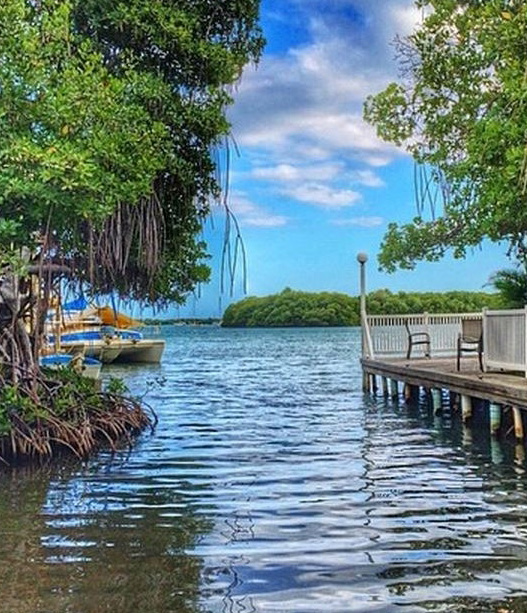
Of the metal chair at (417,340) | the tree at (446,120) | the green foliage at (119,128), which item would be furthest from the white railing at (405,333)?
the green foliage at (119,128)

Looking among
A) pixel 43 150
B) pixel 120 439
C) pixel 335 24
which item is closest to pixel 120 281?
pixel 120 439

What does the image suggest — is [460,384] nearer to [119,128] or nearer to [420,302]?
[119,128]

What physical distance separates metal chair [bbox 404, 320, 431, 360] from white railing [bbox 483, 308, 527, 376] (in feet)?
15.9

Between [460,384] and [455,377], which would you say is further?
[455,377]

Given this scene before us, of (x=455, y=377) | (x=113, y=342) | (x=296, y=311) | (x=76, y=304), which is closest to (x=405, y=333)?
(x=455, y=377)

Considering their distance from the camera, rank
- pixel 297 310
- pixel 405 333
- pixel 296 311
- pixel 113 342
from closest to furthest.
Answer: pixel 405 333, pixel 113 342, pixel 297 310, pixel 296 311

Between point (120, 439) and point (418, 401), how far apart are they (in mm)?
7554

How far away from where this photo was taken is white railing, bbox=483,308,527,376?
11310 mm

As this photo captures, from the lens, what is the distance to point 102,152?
7.89 m

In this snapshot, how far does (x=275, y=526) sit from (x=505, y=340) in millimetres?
7112

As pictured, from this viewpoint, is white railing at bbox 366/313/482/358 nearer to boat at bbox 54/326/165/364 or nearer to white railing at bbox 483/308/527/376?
white railing at bbox 483/308/527/376

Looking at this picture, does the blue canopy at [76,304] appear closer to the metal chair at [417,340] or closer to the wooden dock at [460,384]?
the wooden dock at [460,384]

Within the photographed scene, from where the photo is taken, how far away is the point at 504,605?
14.3ft

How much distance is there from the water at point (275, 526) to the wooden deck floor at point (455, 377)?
27.1 inches
